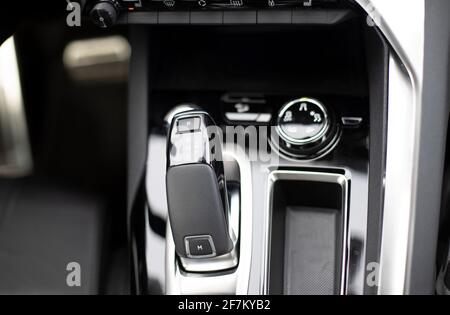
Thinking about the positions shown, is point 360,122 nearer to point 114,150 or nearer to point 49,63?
point 114,150

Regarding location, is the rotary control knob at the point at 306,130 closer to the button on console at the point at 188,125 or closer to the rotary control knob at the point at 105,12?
the button on console at the point at 188,125

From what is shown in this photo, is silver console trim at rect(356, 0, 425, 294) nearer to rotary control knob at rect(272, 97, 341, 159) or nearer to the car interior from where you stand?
the car interior

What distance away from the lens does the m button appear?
32.4 inches

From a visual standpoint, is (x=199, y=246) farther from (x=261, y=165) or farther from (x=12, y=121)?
(x=12, y=121)

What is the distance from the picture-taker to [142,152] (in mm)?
1044

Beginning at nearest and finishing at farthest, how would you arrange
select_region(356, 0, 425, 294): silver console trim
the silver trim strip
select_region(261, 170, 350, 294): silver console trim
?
select_region(356, 0, 425, 294): silver console trim
select_region(261, 170, 350, 294): silver console trim
the silver trim strip

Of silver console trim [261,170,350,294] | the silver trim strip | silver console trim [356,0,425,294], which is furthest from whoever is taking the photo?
the silver trim strip

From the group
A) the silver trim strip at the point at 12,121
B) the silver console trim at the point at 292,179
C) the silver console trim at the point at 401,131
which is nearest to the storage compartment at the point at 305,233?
the silver console trim at the point at 292,179

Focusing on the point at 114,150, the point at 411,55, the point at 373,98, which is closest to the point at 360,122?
the point at 373,98

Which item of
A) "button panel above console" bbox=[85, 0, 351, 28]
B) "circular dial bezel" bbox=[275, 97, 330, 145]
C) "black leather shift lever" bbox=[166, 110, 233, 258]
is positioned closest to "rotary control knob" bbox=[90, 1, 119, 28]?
"button panel above console" bbox=[85, 0, 351, 28]

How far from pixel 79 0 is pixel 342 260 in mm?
597
